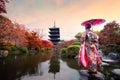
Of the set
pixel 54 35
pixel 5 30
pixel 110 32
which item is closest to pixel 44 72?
pixel 5 30

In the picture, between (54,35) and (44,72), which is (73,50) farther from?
(54,35)

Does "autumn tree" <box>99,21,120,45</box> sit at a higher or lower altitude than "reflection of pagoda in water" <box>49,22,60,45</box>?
lower

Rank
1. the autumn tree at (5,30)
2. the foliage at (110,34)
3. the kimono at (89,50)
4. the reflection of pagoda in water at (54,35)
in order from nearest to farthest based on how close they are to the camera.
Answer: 1. the kimono at (89,50)
2. the autumn tree at (5,30)
3. the foliage at (110,34)
4. the reflection of pagoda in water at (54,35)

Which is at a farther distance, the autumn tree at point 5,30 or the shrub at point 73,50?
the autumn tree at point 5,30

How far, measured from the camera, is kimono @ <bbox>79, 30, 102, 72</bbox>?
1070 cm

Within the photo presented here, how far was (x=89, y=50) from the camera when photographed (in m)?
10.8

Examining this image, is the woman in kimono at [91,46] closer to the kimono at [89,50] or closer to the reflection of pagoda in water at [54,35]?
the kimono at [89,50]

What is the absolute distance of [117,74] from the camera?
11.7 meters

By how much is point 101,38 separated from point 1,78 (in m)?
27.8

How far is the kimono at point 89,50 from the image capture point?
421 inches

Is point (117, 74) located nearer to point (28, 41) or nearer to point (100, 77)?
point (100, 77)

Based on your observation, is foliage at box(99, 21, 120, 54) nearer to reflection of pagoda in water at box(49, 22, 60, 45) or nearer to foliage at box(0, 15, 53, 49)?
foliage at box(0, 15, 53, 49)

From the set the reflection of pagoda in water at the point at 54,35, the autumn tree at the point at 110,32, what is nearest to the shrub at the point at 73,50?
the autumn tree at the point at 110,32

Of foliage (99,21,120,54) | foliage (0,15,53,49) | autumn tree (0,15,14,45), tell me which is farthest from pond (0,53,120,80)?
autumn tree (0,15,14,45)
